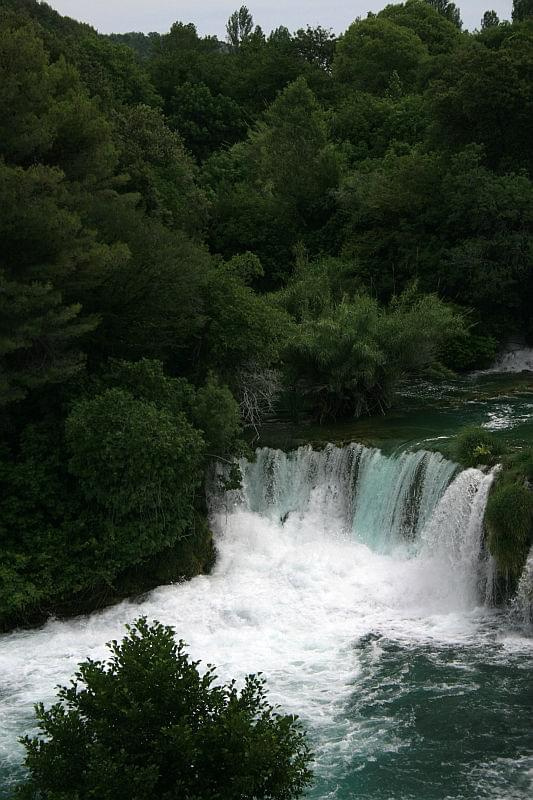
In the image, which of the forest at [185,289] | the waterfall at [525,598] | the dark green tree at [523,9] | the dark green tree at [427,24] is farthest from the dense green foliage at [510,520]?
the dark green tree at [523,9]

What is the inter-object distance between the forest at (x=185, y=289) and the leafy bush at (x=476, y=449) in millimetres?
4156

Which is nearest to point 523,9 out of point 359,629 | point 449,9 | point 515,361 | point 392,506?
point 449,9

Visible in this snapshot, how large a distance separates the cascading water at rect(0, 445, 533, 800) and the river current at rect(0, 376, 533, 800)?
27 millimetres

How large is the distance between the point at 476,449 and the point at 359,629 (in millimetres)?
3947

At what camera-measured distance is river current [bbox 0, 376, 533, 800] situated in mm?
12078

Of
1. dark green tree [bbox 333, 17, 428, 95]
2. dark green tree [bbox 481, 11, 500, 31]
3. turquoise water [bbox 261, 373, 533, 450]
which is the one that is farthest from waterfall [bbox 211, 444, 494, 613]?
dark green tree [bbox 481, 11, 500, 31]

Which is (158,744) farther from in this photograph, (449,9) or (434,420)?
(449,9)

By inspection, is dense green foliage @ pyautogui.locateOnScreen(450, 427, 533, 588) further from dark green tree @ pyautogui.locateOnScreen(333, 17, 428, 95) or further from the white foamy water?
dark green tree @ pyautogui.locateOnScreen(333, 17, 428, 95)

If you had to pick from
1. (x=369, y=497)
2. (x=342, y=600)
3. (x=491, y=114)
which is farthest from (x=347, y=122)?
(x=342, y=600)

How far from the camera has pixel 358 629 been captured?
15.5m

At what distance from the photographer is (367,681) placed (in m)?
13.9

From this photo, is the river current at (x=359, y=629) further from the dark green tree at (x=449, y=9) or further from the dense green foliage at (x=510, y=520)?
the dark green tree at (x=449, y=9)

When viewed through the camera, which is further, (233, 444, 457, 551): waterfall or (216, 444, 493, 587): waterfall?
(233, 444, 457, 551): waterfall

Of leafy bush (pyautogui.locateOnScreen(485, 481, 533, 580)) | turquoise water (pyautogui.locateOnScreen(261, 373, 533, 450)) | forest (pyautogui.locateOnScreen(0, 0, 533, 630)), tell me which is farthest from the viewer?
turquoise water (pyautogui.locateOnScreen(261, 373, 533, 450))
